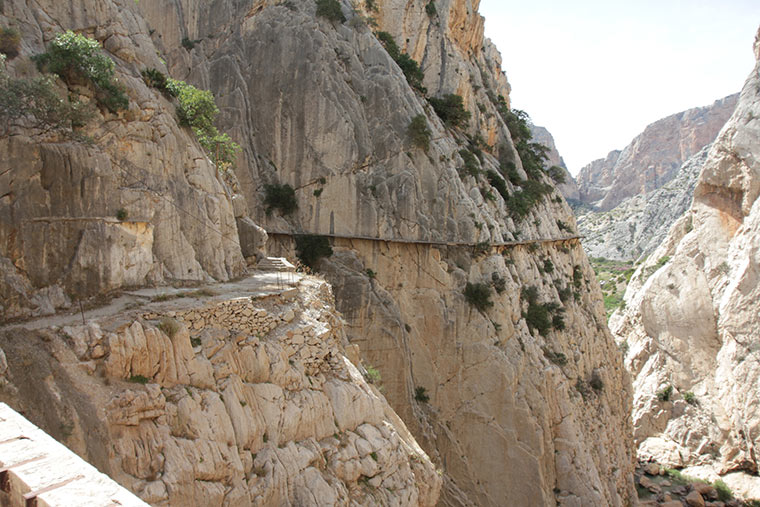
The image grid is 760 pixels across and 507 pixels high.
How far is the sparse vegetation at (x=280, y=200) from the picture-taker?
2817cm

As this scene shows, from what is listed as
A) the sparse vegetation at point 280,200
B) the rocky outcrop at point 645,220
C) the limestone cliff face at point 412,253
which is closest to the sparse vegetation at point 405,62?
the limestone cliff face at point 412,253

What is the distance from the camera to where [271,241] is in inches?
1089

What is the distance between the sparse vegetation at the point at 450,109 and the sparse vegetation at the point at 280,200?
13011mm

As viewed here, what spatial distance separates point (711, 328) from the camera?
43.5 m

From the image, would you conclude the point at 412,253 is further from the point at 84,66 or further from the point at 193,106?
the point at 84,66

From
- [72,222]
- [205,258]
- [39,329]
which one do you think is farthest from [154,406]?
[205,258]

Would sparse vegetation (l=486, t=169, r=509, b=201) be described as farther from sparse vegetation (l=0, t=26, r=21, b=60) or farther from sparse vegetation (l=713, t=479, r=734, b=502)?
sparse vegetation (l=0, t=26, r=21, b=60)

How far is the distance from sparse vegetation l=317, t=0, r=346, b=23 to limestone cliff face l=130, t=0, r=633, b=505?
0.53 metres

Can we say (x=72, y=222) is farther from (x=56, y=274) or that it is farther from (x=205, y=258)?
(x=205, y=258)

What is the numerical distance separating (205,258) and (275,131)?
15.8 metres

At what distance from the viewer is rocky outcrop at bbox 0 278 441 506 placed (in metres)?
8.54

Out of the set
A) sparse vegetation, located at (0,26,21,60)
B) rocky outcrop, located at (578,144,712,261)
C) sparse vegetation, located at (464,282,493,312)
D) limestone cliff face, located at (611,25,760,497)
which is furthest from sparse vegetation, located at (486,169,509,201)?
rocky outcrop, located at (578,144,712,261)

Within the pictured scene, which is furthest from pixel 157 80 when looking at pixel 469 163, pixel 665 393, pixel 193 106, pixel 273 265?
pixel 665 393

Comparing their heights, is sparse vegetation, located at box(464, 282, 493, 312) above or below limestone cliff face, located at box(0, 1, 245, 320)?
below
